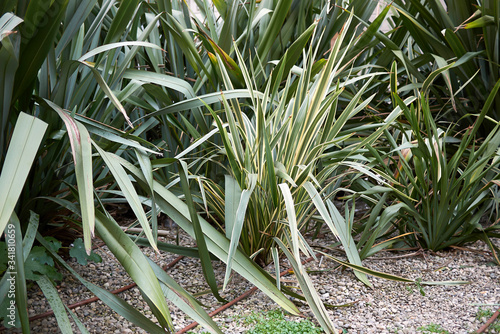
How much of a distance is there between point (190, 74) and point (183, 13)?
0.21 meters

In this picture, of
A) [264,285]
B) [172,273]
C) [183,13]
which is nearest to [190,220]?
[264,285]

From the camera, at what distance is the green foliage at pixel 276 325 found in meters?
1.05

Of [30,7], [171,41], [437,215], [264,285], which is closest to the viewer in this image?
[30,7]

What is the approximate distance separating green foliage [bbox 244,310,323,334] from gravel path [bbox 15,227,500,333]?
0.03 meters

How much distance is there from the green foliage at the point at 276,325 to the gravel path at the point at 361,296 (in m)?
0.03

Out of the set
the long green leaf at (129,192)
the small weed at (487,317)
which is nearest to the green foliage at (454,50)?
the small weed at (487,317)

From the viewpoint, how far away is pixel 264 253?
4.48ft

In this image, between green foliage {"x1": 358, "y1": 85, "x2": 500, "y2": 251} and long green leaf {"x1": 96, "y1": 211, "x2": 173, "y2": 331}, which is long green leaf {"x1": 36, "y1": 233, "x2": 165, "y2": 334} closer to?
long green leaf {"x1": 96, "y1": 211, "x2": 173, "y2": 331}

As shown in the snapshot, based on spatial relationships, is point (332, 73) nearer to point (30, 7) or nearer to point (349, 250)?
point (349, 250)

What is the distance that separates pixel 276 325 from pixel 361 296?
0.99 ft

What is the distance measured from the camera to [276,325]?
107cm

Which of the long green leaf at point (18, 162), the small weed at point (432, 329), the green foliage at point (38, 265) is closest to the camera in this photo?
the long green leaf at point (18, 162)

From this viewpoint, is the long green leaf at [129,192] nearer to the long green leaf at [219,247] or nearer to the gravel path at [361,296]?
the long green leaf at [219,247]

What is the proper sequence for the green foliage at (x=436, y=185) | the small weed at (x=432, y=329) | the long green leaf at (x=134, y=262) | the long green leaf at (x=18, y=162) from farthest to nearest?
the green foliage at (x=436, y=185)
the small weed at (x=432, y=329)
the long green leaf at (x=134, y=262)
the long green leaf at (x=18, y=162)
